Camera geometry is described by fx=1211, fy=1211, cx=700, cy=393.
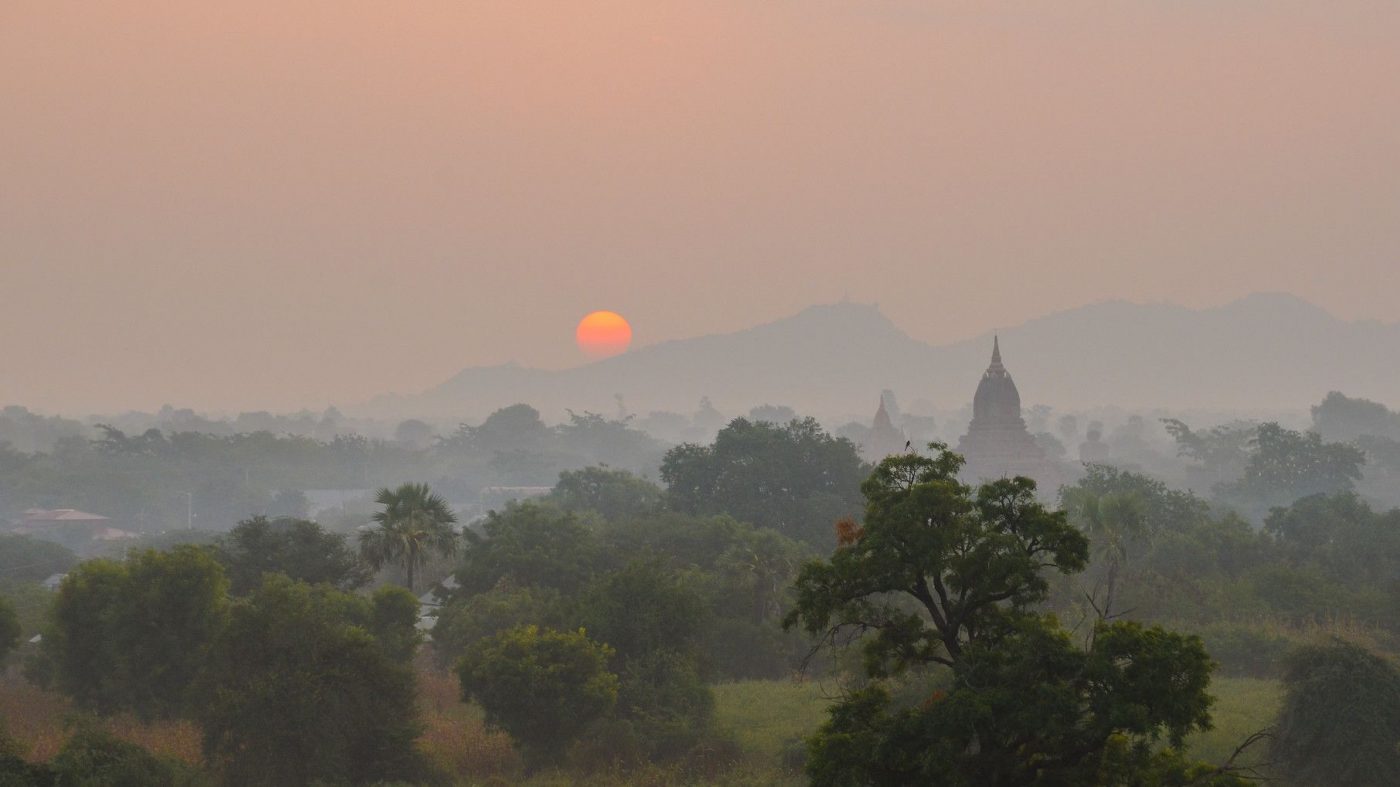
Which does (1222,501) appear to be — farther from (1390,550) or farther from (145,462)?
(145,462)

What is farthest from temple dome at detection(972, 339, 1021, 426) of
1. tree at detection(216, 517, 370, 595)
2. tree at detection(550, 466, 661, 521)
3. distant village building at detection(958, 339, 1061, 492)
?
tree at detection(216, 517, 370, 595)

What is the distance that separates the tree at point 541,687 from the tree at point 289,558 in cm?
1324

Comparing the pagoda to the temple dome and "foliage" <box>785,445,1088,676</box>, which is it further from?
"foliage" <box>785,445,1088,676</box>

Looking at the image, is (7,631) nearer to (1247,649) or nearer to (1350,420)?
(1247,649)

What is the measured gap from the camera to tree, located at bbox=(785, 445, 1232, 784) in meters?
15.4

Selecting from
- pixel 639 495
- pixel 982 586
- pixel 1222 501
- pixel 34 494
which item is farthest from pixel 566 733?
pixel 34 494

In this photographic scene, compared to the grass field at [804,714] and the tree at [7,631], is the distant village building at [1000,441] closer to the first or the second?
the grass field at [804,714]

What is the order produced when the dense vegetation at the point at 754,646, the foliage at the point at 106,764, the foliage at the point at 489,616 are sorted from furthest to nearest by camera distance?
the foliage at the point at 489,616 → the foliage at the point at 106,764 → the dense vegetation at the point at 754,646

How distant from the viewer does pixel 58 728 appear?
32.4 metres

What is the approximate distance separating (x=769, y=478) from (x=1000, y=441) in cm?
4396

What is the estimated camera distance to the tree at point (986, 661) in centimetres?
1541

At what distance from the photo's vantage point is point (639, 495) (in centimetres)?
7750

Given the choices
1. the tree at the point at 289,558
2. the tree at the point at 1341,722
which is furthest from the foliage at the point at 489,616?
the tree at the point at 1341,722

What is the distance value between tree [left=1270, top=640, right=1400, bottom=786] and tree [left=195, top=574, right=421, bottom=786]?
20659mm
